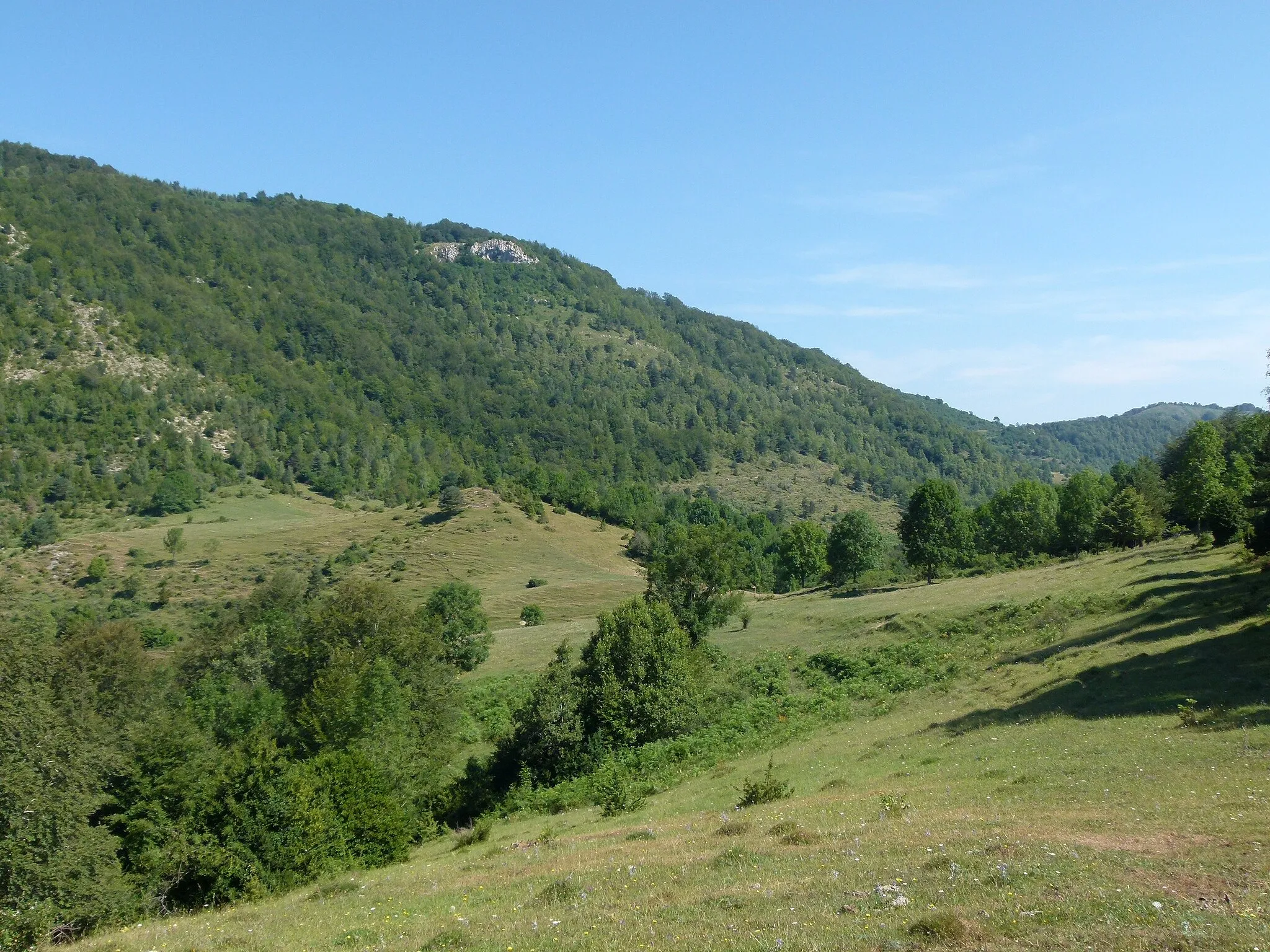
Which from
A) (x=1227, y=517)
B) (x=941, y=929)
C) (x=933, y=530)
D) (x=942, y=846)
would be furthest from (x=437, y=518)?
(x=941, y=929)

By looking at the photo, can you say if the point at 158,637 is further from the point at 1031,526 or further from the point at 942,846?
the point at 942,846

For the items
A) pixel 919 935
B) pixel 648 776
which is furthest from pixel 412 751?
pixel 919 935

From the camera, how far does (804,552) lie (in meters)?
125

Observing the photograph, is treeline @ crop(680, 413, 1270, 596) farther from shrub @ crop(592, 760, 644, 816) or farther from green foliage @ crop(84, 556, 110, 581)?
green foliage @ crop(84, 556, 110, 581)

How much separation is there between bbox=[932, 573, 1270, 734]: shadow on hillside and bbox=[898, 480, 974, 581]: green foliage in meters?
51.2

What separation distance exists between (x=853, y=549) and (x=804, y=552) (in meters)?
20.0

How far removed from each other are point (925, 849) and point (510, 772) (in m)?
36.3

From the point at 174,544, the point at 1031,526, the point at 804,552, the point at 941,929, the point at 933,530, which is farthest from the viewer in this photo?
the point at 174,544

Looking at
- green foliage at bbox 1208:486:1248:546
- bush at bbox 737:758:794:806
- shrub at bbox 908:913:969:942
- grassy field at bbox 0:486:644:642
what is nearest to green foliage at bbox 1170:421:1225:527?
green foliage at bbox 1208:486:1248:546

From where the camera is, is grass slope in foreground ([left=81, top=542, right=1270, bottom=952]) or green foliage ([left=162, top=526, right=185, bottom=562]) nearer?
grass slope in foreground ([left=81, top=542, right=1270, bottom=952])

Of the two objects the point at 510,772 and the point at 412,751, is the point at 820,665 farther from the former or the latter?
the point at 412,751

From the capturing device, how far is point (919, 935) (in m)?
10.2

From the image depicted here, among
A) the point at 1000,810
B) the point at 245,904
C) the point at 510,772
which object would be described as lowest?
the point at 510,772

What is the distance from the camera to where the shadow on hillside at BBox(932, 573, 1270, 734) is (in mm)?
27109
